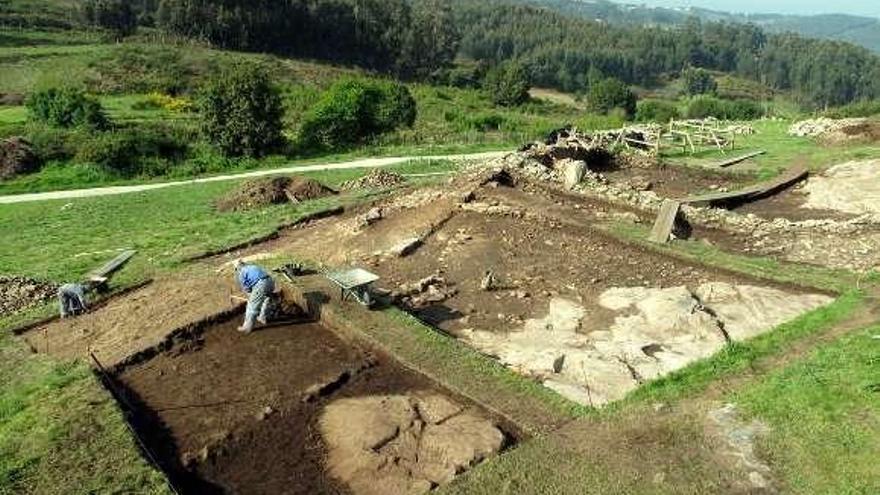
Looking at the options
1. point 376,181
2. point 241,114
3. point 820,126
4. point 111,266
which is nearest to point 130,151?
point 241,114

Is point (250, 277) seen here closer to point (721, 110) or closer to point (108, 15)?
point (721, 110)

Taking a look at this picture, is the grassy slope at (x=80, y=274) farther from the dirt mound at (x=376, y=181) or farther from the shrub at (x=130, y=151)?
the shrub at (x=130, y=151)

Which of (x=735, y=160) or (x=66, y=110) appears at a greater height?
(x=735, y=160)

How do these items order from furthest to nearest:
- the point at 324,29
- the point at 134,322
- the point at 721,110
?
the point at 324,29 → the point at 721,110 → the point at 134,322

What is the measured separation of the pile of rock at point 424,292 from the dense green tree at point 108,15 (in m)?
77.3

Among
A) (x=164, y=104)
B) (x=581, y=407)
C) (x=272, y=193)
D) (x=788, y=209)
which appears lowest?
(x=164, y=104)

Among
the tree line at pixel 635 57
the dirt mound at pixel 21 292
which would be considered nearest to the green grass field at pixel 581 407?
the dirt mound at pixel 21 292

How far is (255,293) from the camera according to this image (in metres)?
14.0

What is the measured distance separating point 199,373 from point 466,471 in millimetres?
5318

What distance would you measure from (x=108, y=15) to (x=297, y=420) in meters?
86.4

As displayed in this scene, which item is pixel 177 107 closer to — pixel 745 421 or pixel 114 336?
pixel 114 336

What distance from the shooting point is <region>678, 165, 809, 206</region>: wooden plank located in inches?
918

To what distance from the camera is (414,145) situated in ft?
135

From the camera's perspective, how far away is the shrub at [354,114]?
136 feet
